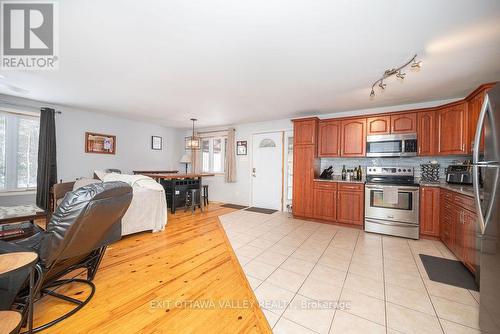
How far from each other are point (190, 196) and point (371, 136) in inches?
177

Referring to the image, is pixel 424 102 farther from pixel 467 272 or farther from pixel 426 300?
pixel 426 300

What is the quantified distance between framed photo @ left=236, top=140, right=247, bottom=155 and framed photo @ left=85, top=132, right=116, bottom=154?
3385mm

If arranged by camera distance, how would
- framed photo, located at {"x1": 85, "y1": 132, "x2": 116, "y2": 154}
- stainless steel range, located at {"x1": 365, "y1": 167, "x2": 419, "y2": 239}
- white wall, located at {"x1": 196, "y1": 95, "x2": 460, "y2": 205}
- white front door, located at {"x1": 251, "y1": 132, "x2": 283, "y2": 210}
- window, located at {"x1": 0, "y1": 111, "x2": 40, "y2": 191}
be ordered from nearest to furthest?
stainless steel range, located at {"x1": 365, "y1": 167, "x2": 419, "y2": 239} < window, located at {"x1": 0, "y1": 111, "x2": 40, "y2": 191} < framed photo, located at {"x1": 85, "y1": 132, "x2": 116, "y2": 154} < white front door, located at {"x1": 251, "y1": 132, "x2": 283, "y2": 210} < white wall, located at {"x1": 196, "y1": 95, "x2": 460, "y2": 205}

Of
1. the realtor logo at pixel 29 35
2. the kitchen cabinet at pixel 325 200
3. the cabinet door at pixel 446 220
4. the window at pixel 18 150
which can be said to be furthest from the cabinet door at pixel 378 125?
the window at pixel 18 150

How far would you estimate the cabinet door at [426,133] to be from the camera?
11.6 ft

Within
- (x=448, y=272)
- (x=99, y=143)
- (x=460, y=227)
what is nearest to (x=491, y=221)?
(x=448, y=272)

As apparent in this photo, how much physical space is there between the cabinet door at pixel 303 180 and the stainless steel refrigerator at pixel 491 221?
2950mm

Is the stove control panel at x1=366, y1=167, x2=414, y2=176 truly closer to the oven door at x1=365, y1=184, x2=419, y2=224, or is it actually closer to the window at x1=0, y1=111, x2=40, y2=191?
the oven door at x1=365, y1=184, x2=419, y2=224

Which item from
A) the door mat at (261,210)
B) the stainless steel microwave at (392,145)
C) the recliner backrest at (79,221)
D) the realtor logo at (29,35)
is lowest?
the door mat at (261,210)

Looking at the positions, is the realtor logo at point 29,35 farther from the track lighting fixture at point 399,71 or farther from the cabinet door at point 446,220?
the cabinet door at point 446,220

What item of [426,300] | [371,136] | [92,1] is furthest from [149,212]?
[371,136]

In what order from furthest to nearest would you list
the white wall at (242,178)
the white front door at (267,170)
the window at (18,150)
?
the white wall at (242,178)
the white front door at (267,170)
the window at (18,150)

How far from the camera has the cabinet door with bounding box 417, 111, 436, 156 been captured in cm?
354

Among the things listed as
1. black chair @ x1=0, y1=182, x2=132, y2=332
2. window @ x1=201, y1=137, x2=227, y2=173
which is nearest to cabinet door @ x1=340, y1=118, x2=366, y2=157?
window @ x1=201, y1=137, x2=227, y2=173
